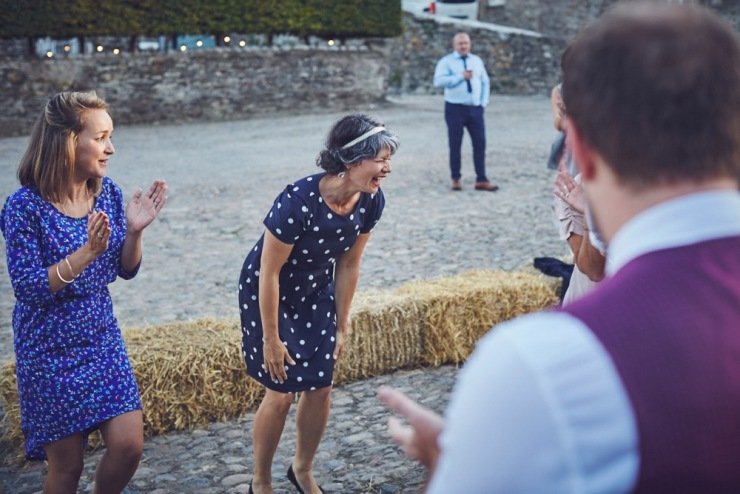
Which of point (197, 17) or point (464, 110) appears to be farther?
point (197, 17)

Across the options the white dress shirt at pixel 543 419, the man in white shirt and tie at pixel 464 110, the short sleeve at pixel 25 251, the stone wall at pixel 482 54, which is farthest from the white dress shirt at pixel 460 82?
the stone wall at pixel 482 54

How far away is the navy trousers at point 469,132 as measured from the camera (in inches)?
467

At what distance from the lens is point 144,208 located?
3.74 metres

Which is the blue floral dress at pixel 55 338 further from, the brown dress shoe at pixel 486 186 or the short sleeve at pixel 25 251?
the brown dress shoe at pixel 486 186

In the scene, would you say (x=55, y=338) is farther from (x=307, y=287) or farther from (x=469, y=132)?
(x=469, y=132)

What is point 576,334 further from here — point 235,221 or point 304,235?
point 235,221

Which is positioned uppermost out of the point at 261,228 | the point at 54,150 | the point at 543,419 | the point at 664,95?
the point at 664,95

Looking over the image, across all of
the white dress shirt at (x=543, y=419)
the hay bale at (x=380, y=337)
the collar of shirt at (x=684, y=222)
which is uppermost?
the collar of shirt at (x=684, y=222)

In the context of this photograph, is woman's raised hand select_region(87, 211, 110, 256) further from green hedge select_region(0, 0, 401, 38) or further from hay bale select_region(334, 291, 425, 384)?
green hedge select_region(0, 0, 401, 38)

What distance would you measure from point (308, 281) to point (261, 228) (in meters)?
5.78

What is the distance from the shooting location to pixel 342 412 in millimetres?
5289

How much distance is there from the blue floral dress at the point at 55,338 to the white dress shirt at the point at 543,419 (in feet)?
8.44

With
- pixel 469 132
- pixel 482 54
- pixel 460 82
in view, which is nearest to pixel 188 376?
pixel 469 132

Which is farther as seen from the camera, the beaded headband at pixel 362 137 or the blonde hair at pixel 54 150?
the beaded headband at pixel 362 137
